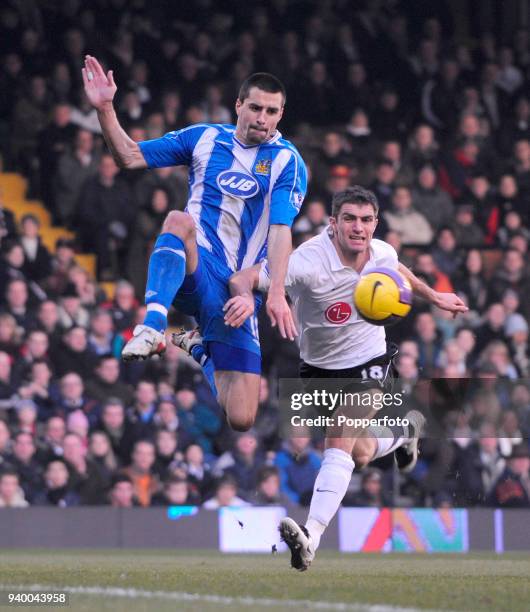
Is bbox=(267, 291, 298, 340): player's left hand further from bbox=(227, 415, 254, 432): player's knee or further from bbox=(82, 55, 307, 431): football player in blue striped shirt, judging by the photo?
bbox=(227, 415, 254, 432): player's knee

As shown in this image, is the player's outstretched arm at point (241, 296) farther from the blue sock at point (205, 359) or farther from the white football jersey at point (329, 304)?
the blue sock at point (205, 359)

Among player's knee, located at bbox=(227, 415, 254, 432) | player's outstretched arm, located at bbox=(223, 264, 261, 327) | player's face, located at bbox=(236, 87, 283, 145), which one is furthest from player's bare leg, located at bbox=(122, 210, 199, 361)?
player's knee, located at bbox=(227, 415, 254, 432)

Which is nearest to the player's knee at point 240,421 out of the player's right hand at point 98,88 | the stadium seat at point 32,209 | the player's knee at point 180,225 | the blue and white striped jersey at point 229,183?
the blue and white striped jersey at point 229,183

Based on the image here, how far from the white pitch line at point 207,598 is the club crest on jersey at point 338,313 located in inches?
97.4

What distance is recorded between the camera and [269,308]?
7719mm

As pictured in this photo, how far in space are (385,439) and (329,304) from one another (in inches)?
35.9

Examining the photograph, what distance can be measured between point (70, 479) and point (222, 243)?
4677 millimetres

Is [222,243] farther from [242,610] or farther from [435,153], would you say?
[435,153]

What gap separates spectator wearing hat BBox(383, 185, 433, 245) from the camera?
15760 mm

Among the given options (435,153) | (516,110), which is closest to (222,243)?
(435,153)

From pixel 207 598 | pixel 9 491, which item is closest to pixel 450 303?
pixel 207 598

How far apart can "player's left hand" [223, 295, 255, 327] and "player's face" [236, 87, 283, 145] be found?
1038 millimetres

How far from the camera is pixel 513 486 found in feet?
43.7

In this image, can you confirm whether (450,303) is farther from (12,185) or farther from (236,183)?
(12,185)
